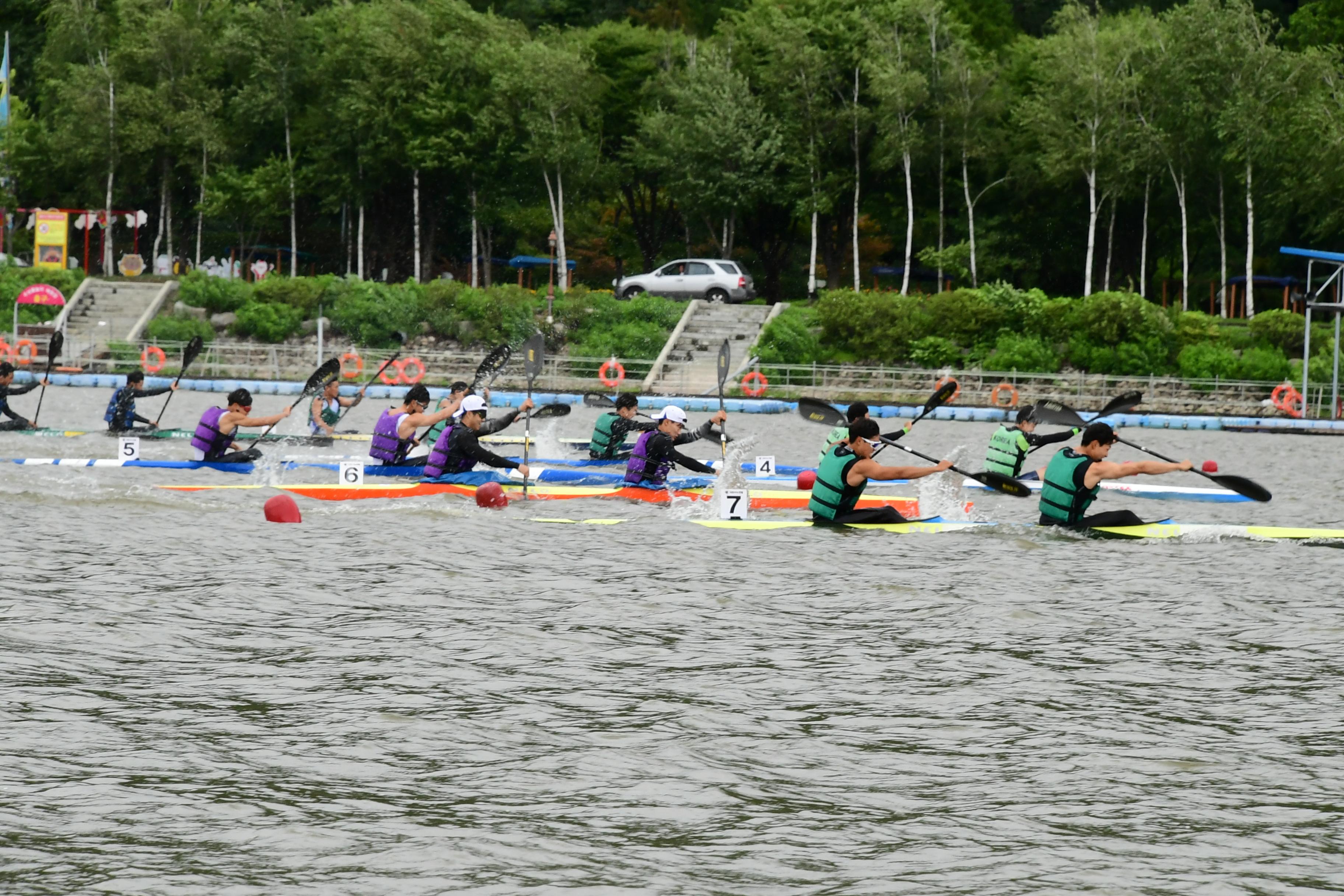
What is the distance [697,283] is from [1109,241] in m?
13.5

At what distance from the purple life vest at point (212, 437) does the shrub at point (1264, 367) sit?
96.6ft

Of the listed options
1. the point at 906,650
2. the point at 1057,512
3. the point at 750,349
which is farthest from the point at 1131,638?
the point at 750,349

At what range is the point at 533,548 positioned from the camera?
52.9 feet

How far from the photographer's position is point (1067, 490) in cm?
1669

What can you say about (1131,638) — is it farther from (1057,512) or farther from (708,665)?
(1057,512)

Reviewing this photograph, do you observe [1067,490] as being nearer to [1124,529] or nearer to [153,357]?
[1124,529]

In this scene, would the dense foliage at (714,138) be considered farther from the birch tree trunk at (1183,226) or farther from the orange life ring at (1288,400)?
the orange life ring at (1288,400)

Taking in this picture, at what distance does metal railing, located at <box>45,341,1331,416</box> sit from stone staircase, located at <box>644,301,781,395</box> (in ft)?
0.40

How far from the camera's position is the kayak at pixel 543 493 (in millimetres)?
19000

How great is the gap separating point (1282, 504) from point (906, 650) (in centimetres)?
1158

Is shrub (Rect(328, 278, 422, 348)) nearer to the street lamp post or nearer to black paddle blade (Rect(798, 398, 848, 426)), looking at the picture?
the street lamp post

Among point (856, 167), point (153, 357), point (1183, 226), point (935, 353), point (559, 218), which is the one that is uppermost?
point (856, 167)

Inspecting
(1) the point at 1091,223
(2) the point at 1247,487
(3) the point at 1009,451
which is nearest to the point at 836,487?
(3) the point at 1009,451

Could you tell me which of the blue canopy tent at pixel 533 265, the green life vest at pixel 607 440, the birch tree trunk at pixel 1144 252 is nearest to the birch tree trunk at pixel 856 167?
the birch tree trunk at pixel 1144 252
